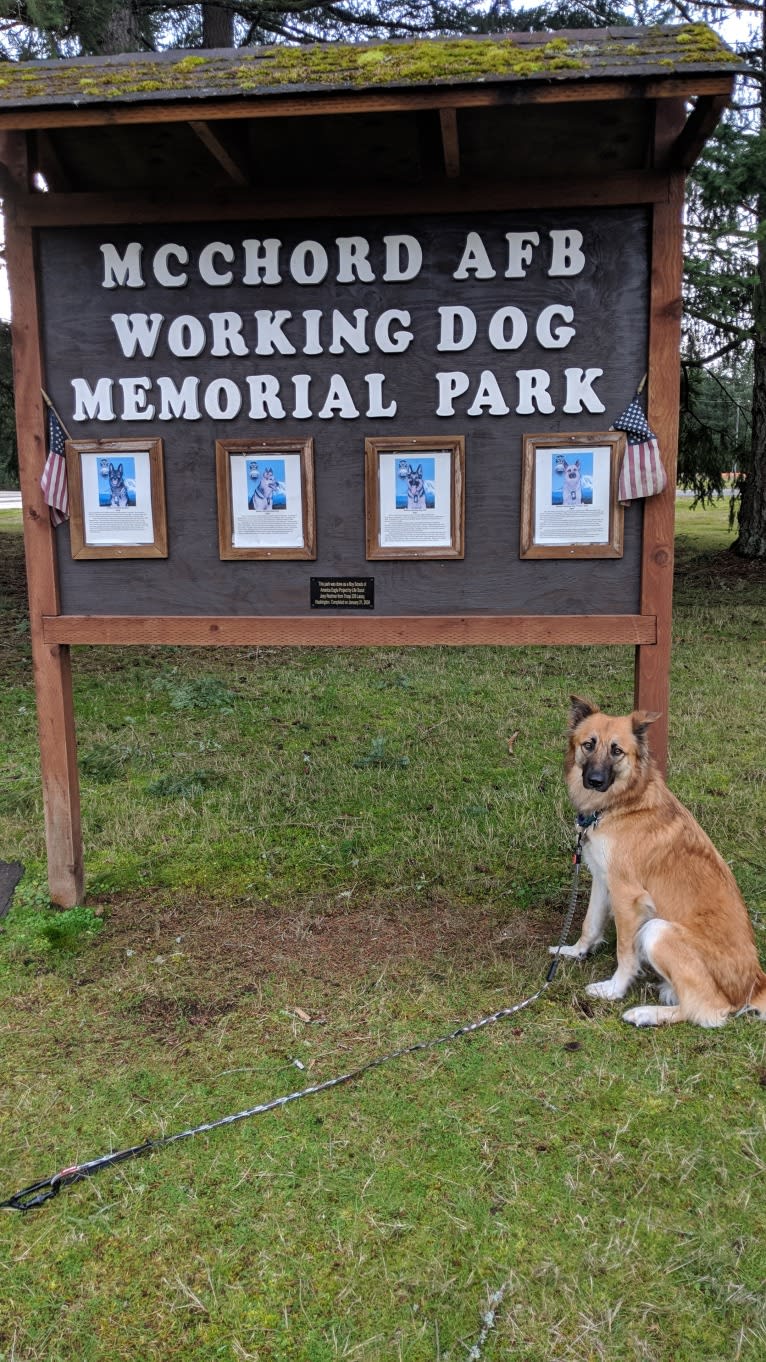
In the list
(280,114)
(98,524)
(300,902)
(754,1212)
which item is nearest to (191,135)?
(280,114)

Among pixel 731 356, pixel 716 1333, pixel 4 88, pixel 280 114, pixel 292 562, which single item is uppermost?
pixel 731 356

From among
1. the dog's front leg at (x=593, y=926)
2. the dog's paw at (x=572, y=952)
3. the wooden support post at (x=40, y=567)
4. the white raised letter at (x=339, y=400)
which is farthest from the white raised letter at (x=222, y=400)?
the dog's paw at (x=572, y=952)

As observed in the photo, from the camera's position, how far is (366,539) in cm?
437

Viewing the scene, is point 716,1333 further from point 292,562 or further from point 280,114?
point 280,114

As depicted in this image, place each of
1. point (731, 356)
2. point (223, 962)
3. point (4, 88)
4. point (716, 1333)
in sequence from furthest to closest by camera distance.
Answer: point (731, 356) < point (223, 962) < point (4, 88) < point (716, 1333)

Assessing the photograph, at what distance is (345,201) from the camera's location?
4086mm

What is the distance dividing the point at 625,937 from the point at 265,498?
101 inches

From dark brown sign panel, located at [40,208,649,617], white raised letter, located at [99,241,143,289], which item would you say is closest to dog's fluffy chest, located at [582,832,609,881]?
dark brown sign panel, located at [40,208,649,617]

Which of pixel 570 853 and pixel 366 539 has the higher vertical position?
pixel 366 539

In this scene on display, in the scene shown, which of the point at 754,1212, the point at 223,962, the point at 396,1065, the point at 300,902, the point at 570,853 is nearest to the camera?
the point at 754,1212

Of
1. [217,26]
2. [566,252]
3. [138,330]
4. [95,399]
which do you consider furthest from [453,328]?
[217,26]

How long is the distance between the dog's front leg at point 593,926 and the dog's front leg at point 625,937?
0.28 metres

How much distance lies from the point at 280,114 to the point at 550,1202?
402 centimetres

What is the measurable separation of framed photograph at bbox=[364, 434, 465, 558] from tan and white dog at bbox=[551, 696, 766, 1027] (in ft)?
3.43
